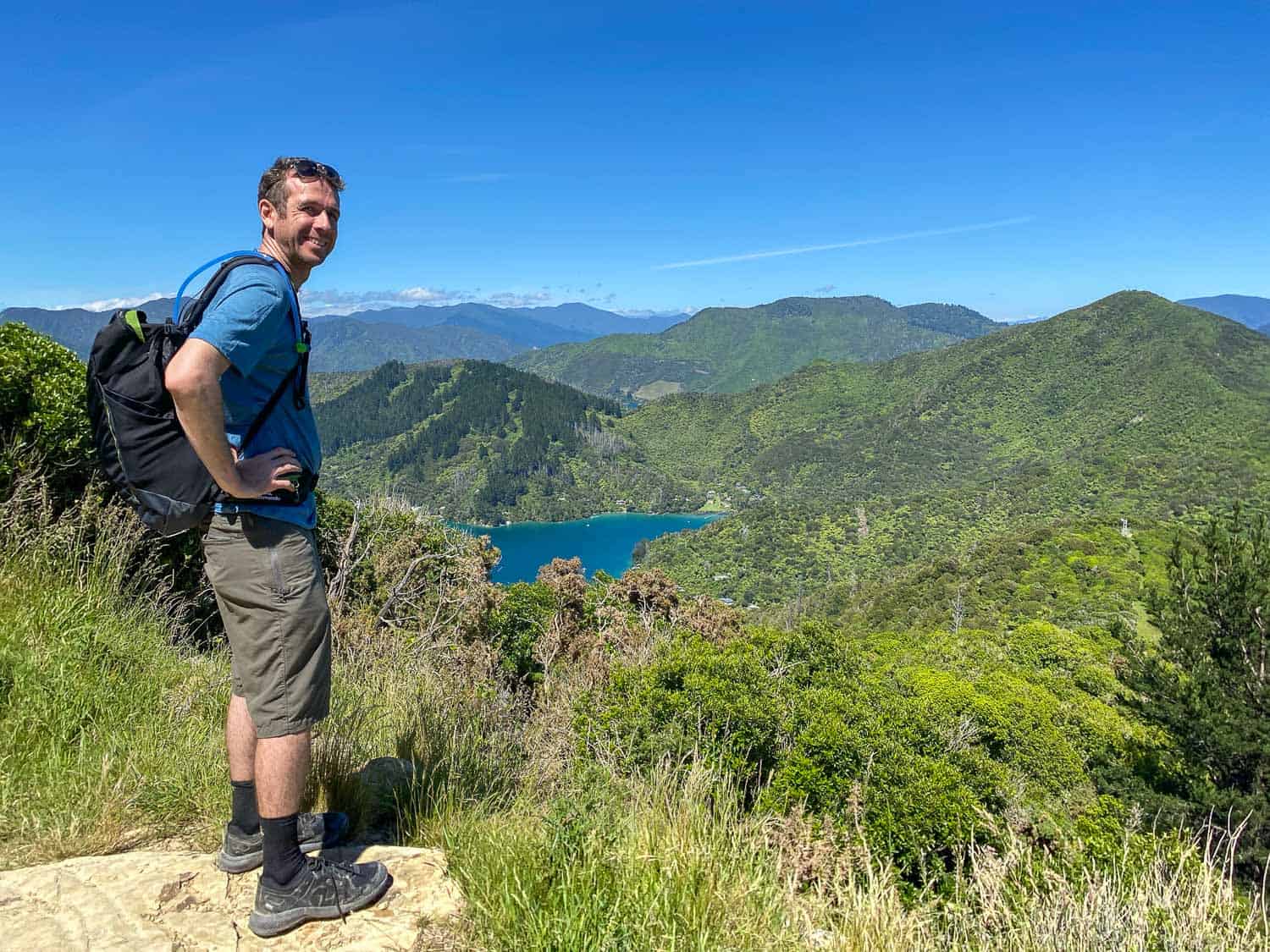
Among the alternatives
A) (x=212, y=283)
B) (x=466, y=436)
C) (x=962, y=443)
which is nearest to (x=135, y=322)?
(x=212, y=283)

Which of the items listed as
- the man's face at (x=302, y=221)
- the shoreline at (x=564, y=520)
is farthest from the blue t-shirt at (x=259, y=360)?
the shoreline at (x=564, y=520)

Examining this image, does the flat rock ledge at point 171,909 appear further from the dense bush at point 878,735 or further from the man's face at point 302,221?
the man's face at point 302,221

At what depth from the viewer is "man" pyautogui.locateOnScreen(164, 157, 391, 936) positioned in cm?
172

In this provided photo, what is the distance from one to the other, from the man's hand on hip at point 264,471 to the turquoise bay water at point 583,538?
3149 inches

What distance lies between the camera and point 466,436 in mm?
161125

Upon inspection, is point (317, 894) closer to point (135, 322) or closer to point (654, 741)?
point (135, 322)

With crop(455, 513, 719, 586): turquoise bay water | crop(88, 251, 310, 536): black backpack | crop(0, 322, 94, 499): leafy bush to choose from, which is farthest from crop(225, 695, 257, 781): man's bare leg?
crop(455, 513, 719, 586): turquoise bay water

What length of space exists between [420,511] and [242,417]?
35.7ft

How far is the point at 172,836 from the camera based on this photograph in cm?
214

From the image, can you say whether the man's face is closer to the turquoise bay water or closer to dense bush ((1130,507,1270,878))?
dense bush ((1130,507,1270,878))

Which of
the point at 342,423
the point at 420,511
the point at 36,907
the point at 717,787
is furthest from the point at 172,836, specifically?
the point at 342,423

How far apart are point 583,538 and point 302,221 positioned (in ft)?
384

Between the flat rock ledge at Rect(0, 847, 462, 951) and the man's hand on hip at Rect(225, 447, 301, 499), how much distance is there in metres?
1.08

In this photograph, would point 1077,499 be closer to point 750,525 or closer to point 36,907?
point 750,525
